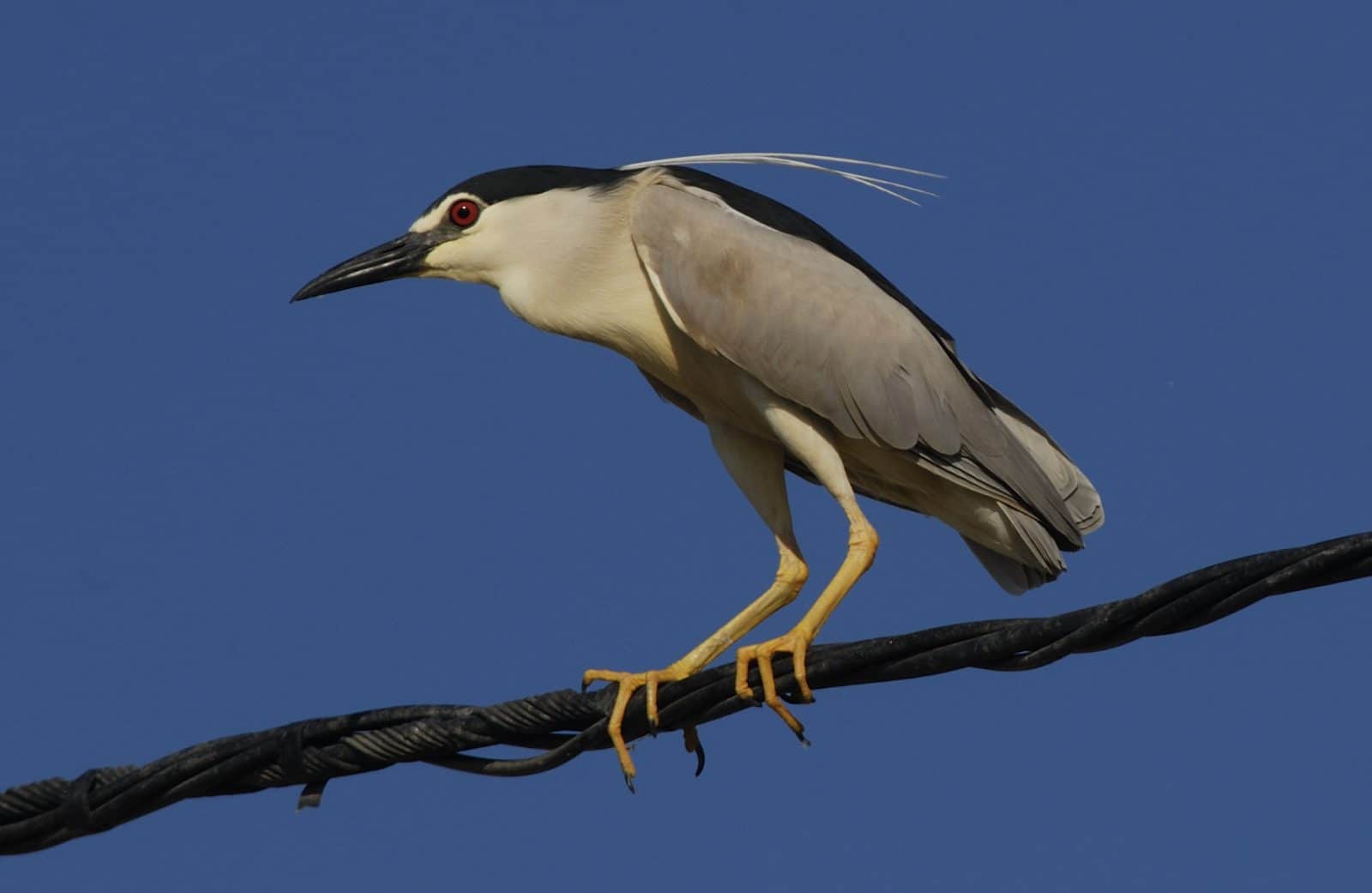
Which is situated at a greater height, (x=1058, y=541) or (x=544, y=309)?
(x=544, y=309)

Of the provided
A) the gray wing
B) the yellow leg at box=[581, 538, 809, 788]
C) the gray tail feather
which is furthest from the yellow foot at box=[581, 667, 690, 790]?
the gray tail feather

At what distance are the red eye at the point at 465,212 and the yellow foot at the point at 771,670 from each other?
1936 mm

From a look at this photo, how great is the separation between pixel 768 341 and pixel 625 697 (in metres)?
1.38

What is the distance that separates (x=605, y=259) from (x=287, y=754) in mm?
2131

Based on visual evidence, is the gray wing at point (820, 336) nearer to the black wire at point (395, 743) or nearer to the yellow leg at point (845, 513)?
the yellow leg at point (845, 513)

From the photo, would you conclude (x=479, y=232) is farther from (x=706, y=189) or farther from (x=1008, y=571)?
(x=1008, y=571)

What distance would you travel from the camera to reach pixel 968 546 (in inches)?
241

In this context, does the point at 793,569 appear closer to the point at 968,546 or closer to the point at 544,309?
the point at 968,546

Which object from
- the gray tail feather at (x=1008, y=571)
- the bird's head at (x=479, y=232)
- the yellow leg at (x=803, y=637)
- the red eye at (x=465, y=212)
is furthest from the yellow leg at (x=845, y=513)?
the red eye at (x=465, y=212)

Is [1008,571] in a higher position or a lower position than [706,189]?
lower

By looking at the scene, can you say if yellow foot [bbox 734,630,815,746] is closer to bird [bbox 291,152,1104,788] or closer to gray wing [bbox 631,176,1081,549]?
bird [bbox 291,152,1104,788]

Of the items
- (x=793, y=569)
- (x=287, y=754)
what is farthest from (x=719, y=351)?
(x=287, y=754)

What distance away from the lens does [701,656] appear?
536 cm

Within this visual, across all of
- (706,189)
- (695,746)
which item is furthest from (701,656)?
(706,189)
